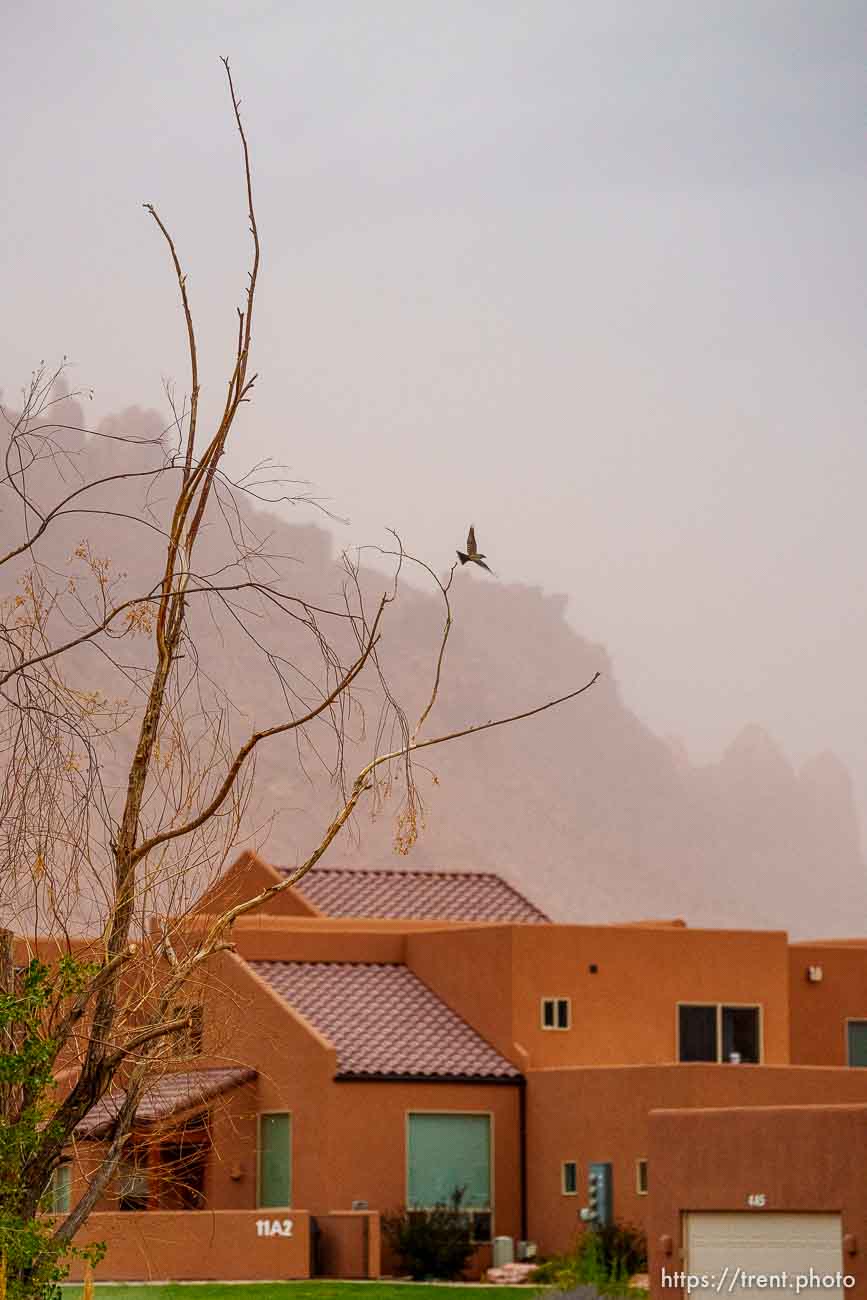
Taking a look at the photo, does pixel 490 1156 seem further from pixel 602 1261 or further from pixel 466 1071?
pixel 602 1261

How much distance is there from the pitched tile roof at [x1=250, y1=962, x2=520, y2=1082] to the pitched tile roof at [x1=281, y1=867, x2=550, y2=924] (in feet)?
11.6

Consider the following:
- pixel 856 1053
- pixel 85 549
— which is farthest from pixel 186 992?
pixel 856 1053

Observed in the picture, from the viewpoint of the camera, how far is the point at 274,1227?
34.2m

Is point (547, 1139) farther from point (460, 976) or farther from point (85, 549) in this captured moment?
point (85, 549)

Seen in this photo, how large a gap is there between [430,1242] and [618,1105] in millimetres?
3867

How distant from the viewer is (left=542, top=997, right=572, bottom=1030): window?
128 feet

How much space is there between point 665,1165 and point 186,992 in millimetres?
16517

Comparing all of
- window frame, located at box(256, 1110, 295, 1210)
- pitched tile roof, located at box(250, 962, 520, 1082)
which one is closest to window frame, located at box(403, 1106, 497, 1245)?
pitched tile roof, located at box(250, 962, 520, 1082)

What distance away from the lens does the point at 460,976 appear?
4025cm

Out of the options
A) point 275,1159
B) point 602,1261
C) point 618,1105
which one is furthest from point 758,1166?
point 275,1159

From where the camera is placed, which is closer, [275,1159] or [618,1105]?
[618,1105]

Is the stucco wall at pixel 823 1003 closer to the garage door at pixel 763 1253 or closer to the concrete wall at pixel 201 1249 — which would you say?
the concrete wall at pixel 201 1249

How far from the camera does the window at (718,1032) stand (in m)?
39.5

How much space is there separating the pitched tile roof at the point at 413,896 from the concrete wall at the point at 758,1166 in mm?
16099
